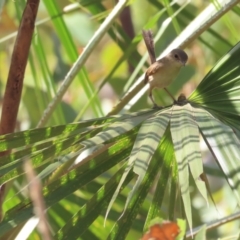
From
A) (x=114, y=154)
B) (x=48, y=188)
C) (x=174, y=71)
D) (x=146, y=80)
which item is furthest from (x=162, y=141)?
(x=174, y=71)

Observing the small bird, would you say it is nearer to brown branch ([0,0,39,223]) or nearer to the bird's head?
the bird's head

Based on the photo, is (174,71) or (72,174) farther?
(174,71)

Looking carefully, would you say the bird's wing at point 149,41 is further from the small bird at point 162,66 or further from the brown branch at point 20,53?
the brown branch at point 20,53

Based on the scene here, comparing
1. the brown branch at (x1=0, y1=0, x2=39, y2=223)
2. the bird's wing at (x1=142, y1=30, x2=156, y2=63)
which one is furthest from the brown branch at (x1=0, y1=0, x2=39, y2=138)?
the bird's wing at (x1=142, y1=30, x2=156, y2=63)

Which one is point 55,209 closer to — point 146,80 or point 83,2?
point 146,80

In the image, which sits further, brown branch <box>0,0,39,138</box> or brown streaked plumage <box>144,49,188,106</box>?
brown streaked plumage <box>144,49,188,106</box>

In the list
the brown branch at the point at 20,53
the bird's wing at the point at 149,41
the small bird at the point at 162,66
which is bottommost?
the brown branch at the point at 20,53

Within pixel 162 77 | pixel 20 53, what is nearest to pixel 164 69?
pixel 162 77

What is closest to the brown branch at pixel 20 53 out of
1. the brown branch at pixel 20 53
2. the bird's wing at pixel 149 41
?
the brown branch at pixel 20 53
